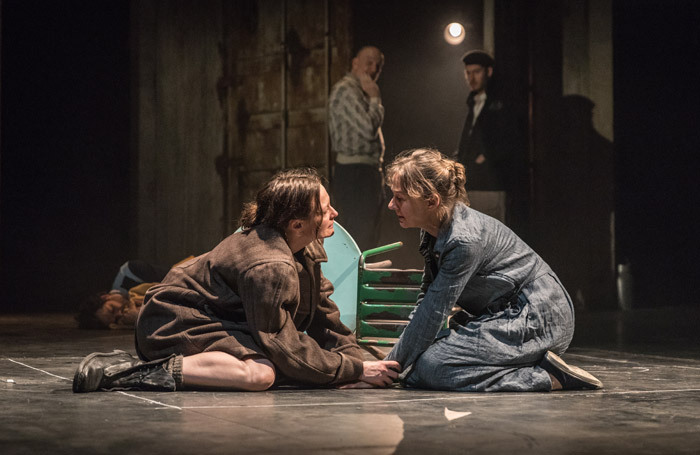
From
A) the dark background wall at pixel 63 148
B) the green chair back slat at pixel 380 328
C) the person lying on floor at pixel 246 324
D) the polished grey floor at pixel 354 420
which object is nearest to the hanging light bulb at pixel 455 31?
the dark background wall at pixel 63 148

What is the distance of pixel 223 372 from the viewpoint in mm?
3322

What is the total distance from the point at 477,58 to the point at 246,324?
531cm

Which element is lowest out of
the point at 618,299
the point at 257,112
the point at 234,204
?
the point at 618,299

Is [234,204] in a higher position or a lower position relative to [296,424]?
higher

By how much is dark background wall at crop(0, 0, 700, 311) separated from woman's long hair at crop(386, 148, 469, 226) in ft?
19.9

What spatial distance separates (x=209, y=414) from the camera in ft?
9.23

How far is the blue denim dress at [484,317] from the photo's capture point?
338cm

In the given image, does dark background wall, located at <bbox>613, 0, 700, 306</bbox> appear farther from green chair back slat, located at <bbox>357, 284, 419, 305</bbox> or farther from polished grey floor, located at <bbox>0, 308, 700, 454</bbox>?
polished grey floor, located at <bbox>0, 308, 700, 454</bbox>

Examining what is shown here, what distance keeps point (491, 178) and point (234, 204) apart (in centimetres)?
260

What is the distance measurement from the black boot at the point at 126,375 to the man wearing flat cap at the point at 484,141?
5111 mm

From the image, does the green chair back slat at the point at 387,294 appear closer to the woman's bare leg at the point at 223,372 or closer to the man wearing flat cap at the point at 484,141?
the woman's bare leg at the point at 223,372

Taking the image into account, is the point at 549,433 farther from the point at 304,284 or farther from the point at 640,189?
the point at 640,189

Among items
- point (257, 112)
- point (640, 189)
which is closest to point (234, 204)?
point (257, 112)

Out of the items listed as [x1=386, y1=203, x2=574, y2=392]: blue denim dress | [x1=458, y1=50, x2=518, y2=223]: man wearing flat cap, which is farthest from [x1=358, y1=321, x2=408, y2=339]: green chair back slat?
[x1=458, y1=50, x2=518, y2=223]: man wearing flat cap
